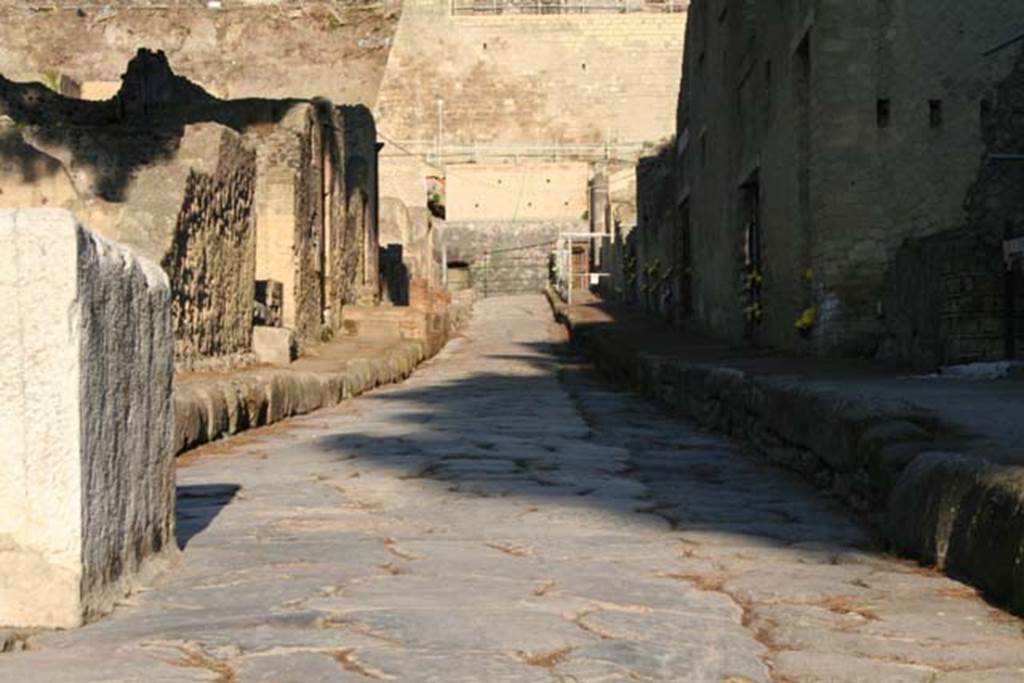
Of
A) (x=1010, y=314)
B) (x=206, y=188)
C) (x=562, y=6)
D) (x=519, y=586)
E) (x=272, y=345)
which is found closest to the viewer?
(x=519, y=586)

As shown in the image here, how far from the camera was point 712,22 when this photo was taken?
17734mm

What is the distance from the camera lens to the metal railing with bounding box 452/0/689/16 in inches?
2020

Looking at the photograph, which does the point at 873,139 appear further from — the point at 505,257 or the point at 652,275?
the point at 505,257

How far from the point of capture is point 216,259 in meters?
10.4

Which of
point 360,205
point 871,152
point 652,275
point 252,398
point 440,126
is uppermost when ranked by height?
point 440,126

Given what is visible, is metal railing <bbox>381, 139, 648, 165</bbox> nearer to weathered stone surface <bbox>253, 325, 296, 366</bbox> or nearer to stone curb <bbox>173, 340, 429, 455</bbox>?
weathered stone surface <bbox>253, 325, 296, 366</bbox>

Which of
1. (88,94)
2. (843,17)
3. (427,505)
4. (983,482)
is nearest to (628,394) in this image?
(843,17)

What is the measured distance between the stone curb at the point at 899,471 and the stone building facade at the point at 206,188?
12.3 ft

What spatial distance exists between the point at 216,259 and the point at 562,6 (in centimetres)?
4297

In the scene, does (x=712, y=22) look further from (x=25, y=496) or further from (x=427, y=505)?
(x=25, y=496)

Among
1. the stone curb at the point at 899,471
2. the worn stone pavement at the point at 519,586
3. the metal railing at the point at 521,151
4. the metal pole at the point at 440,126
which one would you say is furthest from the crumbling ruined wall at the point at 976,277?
the metal pole at the point at 440,126

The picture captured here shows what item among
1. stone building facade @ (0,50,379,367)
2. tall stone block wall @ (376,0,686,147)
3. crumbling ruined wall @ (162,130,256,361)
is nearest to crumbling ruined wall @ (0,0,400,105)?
tall stone block wall @ (376,0,686,147)

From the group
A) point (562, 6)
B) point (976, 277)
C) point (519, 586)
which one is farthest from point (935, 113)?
point (562, 6)

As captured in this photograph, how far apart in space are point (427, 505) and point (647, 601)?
1.74m
